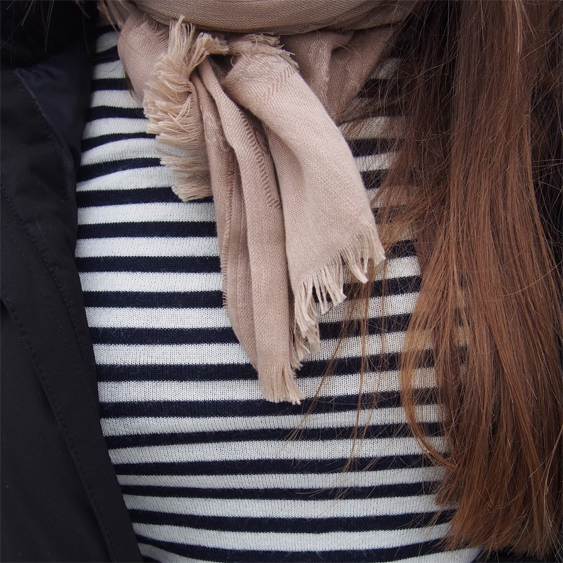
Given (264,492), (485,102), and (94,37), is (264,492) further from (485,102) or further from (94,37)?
(94,37)

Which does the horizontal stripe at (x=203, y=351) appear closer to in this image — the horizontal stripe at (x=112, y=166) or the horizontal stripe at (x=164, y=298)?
the horizontal stripe at (x=164, y=298)

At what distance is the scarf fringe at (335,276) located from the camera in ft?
1.54

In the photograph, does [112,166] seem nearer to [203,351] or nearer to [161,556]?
[203,351]

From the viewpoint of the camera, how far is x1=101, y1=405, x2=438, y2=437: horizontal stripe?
0.56m

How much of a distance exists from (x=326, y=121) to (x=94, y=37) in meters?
0.46

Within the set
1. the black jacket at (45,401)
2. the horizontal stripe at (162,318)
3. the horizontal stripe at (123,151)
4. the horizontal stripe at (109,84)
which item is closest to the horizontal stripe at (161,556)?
the black jacket at (45,401)

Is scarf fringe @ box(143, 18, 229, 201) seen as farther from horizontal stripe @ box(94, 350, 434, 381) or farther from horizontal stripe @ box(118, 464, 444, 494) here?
horizontal stripe @ box(118, 464, 444, 494)

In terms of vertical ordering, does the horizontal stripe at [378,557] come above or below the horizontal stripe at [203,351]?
below

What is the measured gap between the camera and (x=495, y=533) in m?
0.59

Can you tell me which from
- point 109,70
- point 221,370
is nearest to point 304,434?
point 221,370

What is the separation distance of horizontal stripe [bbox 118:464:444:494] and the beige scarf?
0.13m

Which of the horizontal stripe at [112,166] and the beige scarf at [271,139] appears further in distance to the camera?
the horizontal stripe at [112,166]

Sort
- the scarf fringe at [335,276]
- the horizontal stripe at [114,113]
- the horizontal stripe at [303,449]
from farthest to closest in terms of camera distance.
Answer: the horizontal stripe at [114,113], the horizontal stripe at [303,449], the scarf fringe at [335,276]

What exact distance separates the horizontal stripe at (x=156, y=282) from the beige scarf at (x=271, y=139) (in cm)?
4
